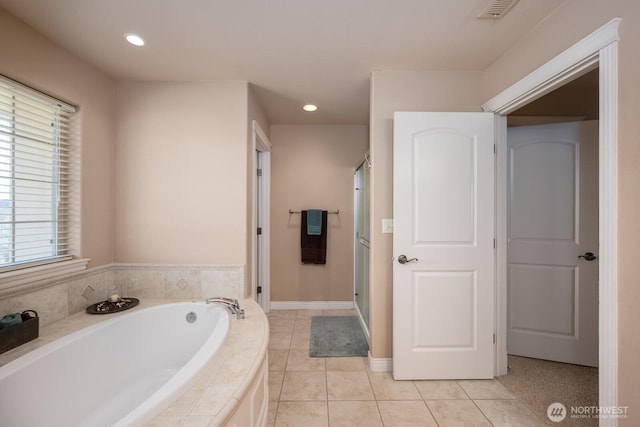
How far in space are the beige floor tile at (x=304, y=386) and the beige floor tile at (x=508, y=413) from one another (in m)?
1.00

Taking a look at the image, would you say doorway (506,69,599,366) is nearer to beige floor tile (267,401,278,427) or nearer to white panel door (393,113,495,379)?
white panel door (393,113,495,379)

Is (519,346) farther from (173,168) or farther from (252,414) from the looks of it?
(173,168)

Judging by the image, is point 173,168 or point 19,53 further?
point 173,168

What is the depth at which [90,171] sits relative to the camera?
6.59ft

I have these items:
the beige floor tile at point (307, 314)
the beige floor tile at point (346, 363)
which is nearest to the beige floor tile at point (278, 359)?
the beige floor tile at point (346, 363)

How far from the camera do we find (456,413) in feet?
5.50

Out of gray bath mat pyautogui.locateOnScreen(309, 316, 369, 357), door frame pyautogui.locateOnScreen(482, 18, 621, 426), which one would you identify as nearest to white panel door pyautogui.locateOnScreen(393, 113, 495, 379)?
gray bath mat pyautogui.locateOnScreen(309, 316, 369, 357)

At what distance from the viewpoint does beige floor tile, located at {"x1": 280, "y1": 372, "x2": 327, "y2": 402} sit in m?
1.83

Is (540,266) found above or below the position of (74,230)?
below

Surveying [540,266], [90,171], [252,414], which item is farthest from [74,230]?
[540,266]

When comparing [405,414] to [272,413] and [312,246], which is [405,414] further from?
[312,246]

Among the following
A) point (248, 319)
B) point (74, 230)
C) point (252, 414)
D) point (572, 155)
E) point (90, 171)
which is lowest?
point (252, 414)

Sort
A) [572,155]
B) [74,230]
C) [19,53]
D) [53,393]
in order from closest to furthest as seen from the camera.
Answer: [53,393] → [19,53] → [74,230] → [572,155]

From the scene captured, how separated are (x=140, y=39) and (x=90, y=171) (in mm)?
995
